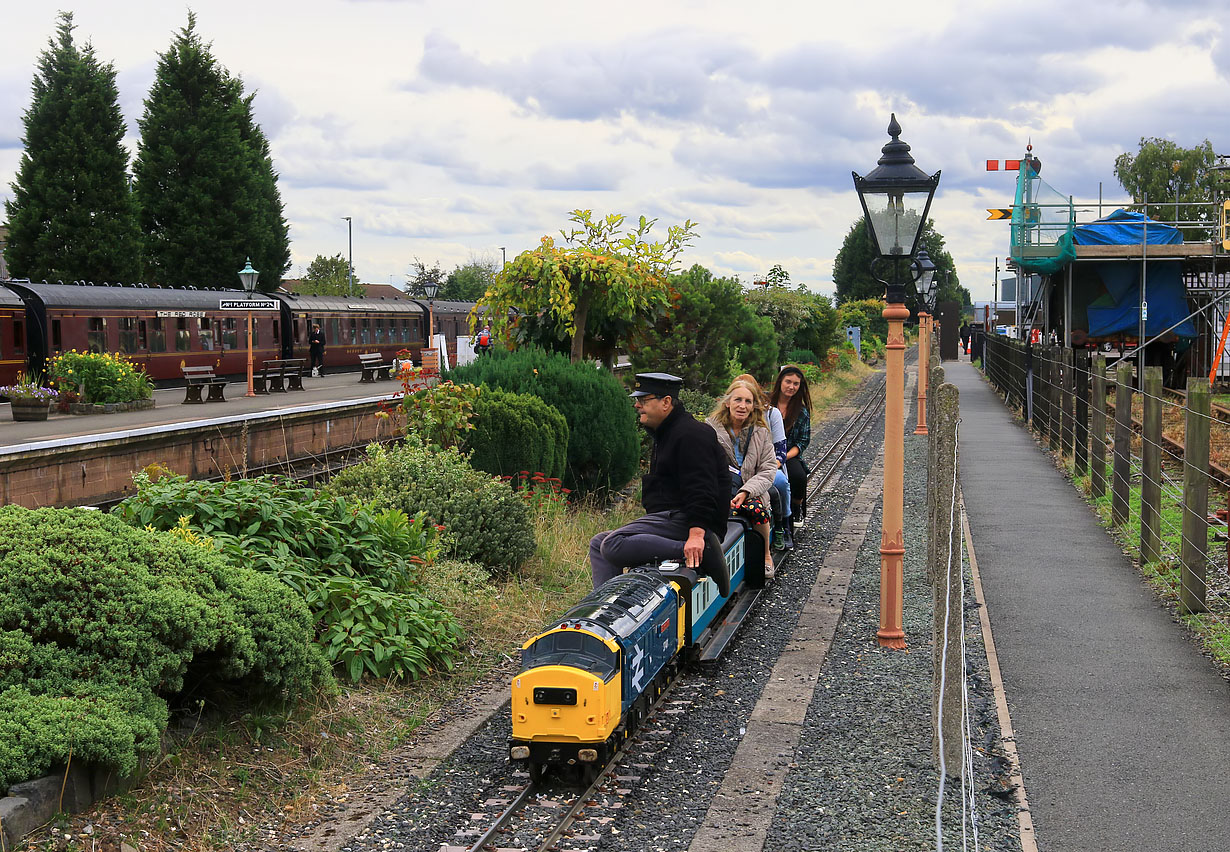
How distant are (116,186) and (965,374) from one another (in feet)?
116

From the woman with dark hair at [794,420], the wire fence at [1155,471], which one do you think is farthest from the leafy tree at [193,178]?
the woman with dark hair at [794,420]

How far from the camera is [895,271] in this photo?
344 inches

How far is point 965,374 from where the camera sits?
1882 inches

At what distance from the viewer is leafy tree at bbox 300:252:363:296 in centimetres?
6869

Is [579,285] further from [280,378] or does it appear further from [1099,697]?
[280,378]

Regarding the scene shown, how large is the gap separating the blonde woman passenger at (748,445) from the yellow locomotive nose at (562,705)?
3705mm

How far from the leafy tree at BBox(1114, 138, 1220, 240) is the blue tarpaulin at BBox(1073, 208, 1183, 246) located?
44322mm

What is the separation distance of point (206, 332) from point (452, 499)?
29.0 m

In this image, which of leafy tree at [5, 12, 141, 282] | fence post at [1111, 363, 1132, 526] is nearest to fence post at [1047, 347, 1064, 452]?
fence post at [1111, 363, 1132, 526]

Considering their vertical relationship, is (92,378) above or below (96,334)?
below

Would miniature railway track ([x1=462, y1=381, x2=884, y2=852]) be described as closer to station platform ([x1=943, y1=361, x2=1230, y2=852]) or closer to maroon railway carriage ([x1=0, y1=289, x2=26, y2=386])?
station platform ([x1=943, y1=361, x2=1230, y2=852])

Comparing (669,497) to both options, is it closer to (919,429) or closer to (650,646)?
(650,646)

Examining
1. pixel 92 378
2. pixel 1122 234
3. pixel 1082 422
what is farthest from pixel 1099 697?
pixel 92 378

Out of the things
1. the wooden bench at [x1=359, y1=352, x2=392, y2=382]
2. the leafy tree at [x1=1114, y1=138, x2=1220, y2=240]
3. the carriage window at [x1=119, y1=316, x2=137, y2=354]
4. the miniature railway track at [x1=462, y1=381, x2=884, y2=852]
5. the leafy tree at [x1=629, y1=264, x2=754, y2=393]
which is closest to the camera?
the miniature railway track at [x1=462, y1=381, x2=884, y2=852]
